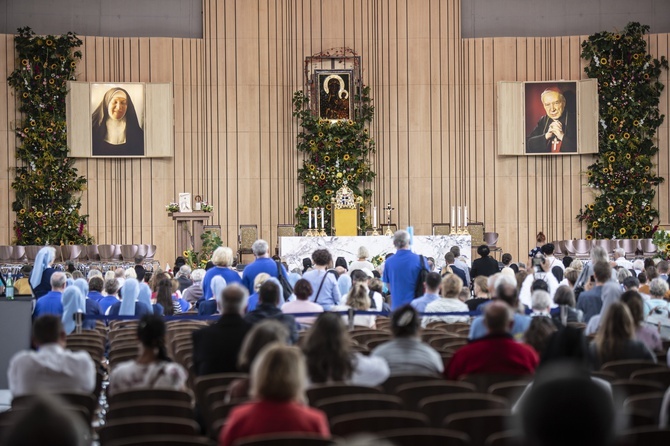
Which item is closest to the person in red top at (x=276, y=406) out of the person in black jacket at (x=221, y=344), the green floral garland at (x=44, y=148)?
the person in black jacket at (x=221, y=344)

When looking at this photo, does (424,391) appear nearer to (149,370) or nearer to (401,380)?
(401,380)

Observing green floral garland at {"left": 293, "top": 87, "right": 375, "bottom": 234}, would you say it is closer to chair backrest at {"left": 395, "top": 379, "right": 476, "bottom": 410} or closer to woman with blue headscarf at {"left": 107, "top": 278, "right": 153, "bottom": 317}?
woman with blue headscarf at {"left": 107, "top": 278, "right": 153, "bottom": 317}

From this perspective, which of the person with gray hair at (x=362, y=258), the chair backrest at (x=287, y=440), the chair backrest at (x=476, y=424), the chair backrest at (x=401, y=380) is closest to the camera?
the chair backrest at (x=287, y=440)

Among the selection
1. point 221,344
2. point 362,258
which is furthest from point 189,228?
point 221,344

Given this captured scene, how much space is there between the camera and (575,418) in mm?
1921

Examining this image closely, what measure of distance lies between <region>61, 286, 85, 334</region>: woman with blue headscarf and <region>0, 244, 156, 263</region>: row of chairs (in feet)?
35.9

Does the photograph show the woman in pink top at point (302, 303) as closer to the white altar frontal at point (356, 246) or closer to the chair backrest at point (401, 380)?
the chair backrest at point (401, 380)

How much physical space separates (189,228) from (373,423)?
53.4 feet

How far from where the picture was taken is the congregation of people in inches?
154

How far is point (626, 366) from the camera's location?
5.83 m

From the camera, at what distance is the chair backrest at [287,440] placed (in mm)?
3492

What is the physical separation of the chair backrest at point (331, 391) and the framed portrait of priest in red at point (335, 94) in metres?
17.2

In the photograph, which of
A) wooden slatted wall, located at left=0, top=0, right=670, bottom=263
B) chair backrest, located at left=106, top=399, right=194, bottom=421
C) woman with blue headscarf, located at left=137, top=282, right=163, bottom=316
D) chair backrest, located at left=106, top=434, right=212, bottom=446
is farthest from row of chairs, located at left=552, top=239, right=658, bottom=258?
chair backrest, located at left=106, top=434, right=212, bottom=446

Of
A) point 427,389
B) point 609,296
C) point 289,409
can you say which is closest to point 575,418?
point 289,409
